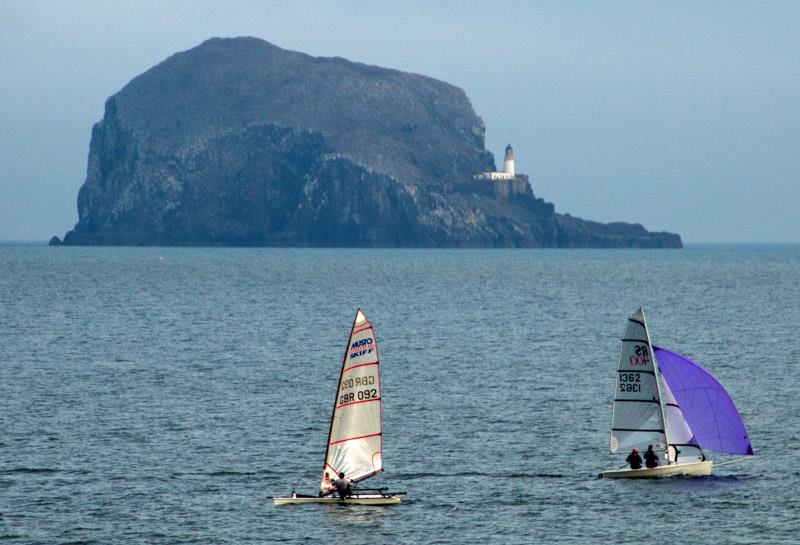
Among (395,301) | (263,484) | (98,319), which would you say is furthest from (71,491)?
(395,301)

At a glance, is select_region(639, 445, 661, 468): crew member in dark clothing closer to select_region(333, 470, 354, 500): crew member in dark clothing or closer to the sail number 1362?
the sail number 1362

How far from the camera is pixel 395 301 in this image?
487ft

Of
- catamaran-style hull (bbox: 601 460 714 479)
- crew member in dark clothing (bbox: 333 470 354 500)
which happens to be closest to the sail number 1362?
catamaran-style hull (bbox: 601 460 714 479)

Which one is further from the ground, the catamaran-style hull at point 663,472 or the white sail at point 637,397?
the white sail at point 637,397

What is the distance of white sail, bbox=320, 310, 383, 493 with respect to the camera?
4262 cm

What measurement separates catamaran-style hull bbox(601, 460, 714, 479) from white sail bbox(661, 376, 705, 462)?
462mm

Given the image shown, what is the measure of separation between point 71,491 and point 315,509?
879cm

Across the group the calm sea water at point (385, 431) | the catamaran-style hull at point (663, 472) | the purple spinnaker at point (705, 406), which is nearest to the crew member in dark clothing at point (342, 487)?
the calm sea water at point (385, 431)

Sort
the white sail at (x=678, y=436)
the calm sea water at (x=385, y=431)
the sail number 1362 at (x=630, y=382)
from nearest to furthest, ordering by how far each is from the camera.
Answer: the calm sea water at (x=385, y=431), the white sail at (x=678, y=436), the sail number 1362 at (x=630, y=382)

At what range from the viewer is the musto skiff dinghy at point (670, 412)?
47.3 meters

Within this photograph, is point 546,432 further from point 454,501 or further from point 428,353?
point 428,353

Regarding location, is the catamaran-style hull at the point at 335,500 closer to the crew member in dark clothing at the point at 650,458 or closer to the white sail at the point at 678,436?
the crew member in dark clothing at the point at 650,458

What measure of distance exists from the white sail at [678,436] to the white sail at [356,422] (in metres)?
11.2

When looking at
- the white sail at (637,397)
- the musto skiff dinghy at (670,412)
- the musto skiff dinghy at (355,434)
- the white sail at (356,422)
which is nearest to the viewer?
the white sail at (356,422)
